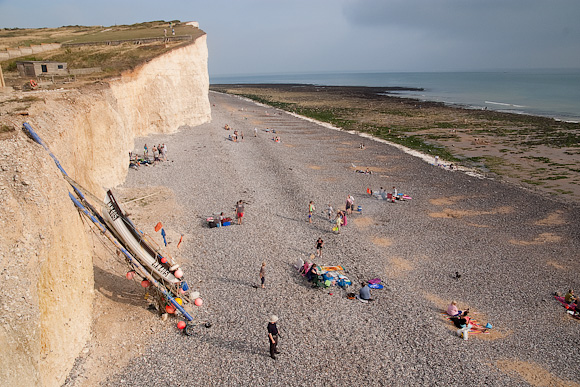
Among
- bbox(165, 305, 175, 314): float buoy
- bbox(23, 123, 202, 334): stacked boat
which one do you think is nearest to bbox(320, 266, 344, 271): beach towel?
bbox(23, 123, 202, 334): stacked boat

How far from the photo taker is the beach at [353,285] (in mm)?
10320

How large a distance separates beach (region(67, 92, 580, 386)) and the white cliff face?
24.2ft

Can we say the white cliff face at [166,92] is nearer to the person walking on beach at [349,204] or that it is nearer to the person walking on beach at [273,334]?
the person walking on beach at [349,204]

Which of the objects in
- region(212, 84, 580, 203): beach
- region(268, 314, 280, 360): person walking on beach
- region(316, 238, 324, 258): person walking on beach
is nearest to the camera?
region(268, 314, 280, 360): person walking on beach

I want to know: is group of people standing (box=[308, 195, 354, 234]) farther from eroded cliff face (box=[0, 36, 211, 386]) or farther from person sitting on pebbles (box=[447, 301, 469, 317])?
eroded cliff face (box=[0, 36, 211, 386])

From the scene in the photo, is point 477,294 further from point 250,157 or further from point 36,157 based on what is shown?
point 250,157

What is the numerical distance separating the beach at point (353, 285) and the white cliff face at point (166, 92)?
7.36 meters

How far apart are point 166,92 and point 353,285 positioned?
1192 inches

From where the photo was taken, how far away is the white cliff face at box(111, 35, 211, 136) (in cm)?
3078

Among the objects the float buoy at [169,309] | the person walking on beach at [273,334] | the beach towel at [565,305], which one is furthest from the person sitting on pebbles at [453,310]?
the float buoy at [169,309]

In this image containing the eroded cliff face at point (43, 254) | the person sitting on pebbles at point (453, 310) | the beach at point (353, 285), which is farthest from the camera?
the person sitting on pebbles at point (453, 310)

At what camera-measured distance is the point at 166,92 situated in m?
36.2

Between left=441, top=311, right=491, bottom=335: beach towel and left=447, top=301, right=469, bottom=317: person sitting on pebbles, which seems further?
left=447, top=301, right=469, bottom=317: person sitting on pebbles

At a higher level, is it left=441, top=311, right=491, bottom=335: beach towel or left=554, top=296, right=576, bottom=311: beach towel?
left=554, top=296, right=576, bottom=311: beach towel
